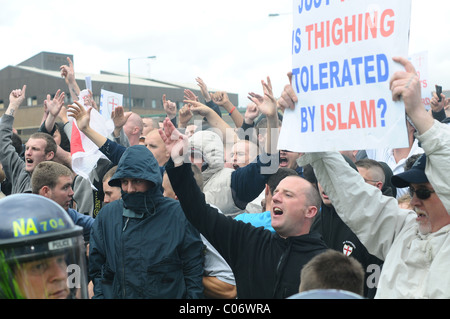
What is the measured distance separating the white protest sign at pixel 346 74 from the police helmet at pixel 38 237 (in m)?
1.58

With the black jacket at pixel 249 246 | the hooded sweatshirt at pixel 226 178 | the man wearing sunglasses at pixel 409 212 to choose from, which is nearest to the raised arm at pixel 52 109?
the hooded sweatshirt at pixel 226 178

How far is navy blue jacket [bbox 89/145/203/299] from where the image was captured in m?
3.88

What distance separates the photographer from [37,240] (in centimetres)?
207

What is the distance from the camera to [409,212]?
10.9 ft

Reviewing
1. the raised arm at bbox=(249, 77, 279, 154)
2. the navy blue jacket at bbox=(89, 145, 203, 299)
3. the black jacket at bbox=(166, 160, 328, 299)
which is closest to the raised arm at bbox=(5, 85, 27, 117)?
the navy blue jacket at bbox=(89, 145, 203, 299)

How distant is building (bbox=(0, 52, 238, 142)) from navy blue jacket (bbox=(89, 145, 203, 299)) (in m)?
42.3

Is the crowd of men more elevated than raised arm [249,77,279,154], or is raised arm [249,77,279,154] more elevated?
raised arm [249,77,279,154]

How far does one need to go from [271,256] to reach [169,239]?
80cm

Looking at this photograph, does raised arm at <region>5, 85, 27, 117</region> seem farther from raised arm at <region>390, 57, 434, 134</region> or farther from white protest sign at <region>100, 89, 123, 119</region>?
raised arm at <region>390, 57, 434, 134</region>

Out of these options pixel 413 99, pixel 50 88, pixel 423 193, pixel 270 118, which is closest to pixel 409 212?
pixel 423 193

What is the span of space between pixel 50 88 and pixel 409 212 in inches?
1972

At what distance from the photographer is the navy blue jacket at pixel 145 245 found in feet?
12.7

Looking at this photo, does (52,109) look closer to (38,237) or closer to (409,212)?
(409,212)
